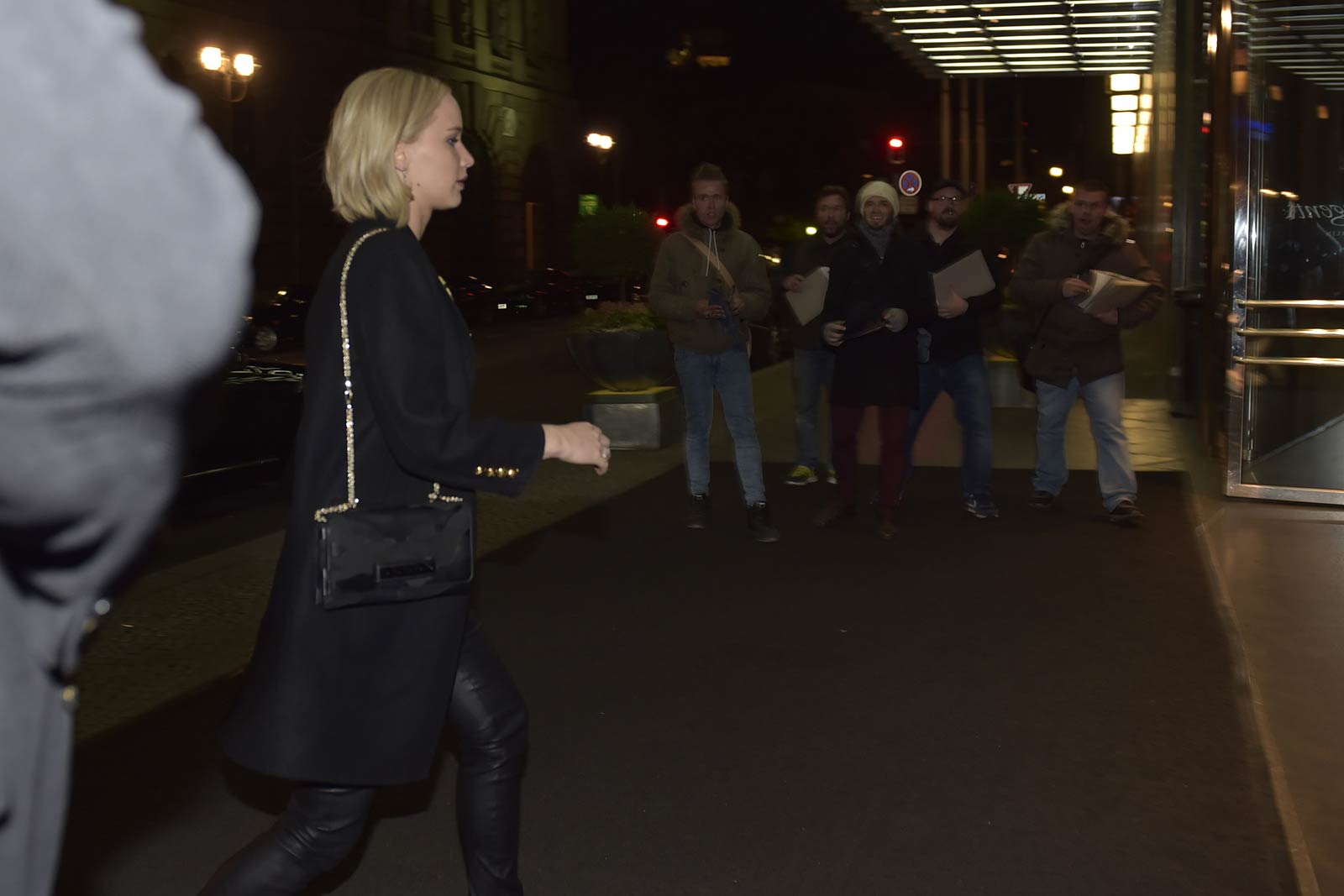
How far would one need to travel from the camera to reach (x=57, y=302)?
916mm

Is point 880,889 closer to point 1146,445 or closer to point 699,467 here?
point 699,467

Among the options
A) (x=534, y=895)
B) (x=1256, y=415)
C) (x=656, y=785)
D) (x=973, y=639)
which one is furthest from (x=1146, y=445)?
(x=534, y=895)

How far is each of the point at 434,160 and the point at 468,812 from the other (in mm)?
1314

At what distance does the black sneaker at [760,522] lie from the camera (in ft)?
27.0

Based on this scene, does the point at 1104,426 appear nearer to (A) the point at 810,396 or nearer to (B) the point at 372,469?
(A) the point at 810,396

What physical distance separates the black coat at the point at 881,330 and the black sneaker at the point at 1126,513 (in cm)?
131

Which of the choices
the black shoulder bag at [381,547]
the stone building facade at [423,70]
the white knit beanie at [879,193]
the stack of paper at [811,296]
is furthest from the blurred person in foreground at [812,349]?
the stone building facade at [423,70]

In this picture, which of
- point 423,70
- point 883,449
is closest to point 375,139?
point 883,449

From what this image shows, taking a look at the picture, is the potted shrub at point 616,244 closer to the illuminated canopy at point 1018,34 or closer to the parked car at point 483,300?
the illuminated canopy at point 1018,34

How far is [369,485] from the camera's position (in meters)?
2.71

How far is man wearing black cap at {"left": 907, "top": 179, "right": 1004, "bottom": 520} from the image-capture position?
8.77 metres

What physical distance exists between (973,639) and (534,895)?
288cm

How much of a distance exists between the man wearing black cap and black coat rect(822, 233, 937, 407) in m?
0.44

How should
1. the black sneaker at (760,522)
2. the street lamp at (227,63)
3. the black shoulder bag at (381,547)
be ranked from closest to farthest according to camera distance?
the black shoulder bag at (381,547)
the black sneaker at (760,522)
the street lamp at (227,63)
